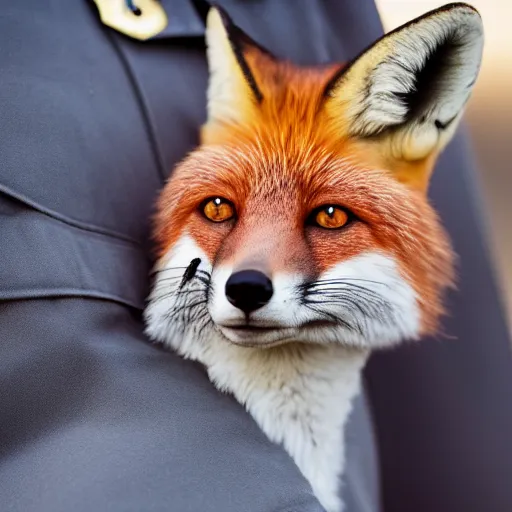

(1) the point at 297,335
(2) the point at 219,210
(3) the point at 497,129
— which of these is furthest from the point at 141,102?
(3) the point at 497,129

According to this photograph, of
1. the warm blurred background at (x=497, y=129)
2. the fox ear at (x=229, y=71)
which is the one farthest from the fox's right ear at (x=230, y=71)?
the warm blurred background at (x=497, y=129)

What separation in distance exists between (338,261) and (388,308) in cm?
6

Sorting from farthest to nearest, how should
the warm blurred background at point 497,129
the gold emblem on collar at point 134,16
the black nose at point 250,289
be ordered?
the warm blurred background at point 497,129
the gold emblem on collar at point 134,16
the black nose at point 250,289

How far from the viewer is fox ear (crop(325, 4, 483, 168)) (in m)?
0.55

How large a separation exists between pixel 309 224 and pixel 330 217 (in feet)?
0.06

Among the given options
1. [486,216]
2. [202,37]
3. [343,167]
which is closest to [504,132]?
[486,216]

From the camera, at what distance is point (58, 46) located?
0.65 meters

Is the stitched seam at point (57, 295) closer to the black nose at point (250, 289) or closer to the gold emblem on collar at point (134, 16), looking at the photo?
the black nose at point (250, 289)

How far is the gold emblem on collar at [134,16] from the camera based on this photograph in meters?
0.69

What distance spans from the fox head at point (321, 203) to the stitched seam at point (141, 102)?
0.09 m

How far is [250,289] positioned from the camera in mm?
512

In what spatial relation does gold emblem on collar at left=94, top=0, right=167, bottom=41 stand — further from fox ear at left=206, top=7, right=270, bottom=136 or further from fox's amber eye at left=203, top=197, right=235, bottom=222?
fox's amber eye at left=203, top=197, right=235, bottom=222

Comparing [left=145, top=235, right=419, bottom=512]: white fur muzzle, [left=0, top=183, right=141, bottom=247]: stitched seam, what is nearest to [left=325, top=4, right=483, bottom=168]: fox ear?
[left=145, top=235, right=419, bottom=512]: white fur muzzle

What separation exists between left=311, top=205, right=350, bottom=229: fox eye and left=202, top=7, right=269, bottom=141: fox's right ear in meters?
0.11
